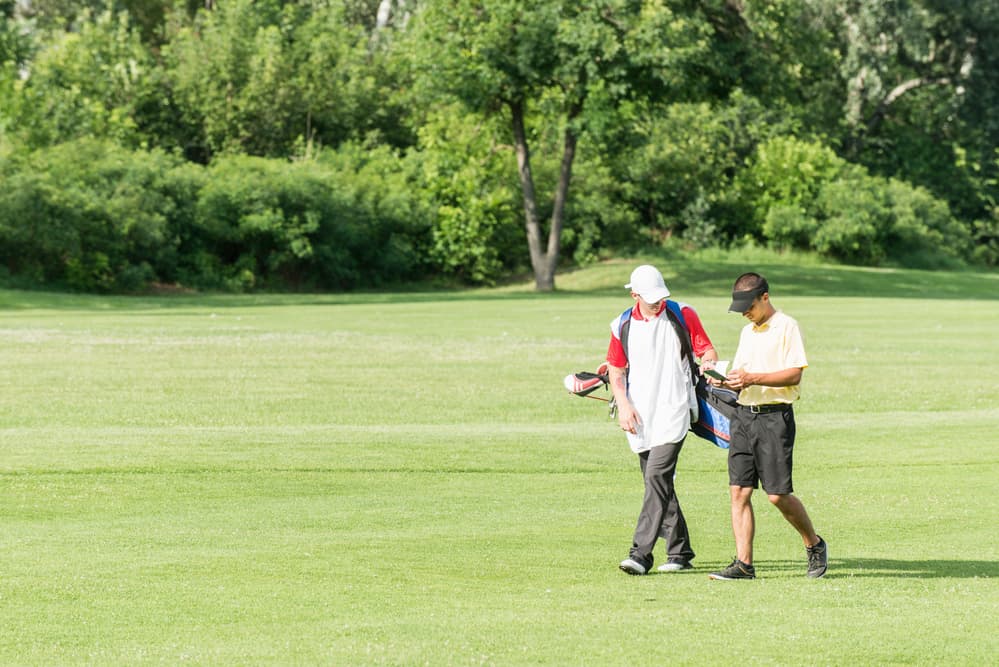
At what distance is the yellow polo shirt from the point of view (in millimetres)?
9359

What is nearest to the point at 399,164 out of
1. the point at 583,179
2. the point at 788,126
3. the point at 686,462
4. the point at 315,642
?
the point at 583,179

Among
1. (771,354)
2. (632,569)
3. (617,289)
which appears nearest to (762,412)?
(771,354)

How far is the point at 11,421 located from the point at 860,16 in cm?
Result: 6258

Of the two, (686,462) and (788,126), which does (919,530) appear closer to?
(686,462)

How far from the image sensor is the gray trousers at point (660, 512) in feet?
33.0

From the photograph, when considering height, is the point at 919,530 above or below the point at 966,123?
below

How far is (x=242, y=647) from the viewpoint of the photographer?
7.47 m

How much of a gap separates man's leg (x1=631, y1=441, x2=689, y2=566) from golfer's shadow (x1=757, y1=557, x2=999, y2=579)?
864 mm

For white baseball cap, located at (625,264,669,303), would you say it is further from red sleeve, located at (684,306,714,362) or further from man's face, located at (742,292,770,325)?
man's face, located at (742,292,770,325)

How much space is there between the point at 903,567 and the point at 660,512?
1.73 meters

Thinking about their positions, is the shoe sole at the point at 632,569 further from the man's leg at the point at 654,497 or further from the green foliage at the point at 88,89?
the green foliage at the point at 88,89

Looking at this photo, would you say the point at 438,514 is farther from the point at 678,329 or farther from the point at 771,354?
the point at 771,354

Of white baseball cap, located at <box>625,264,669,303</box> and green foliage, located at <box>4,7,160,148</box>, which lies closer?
white baseball cap, located at <box>625,264,669,303</box>

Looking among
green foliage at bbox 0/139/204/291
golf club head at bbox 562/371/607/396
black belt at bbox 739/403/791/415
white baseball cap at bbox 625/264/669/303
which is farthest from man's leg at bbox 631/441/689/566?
green foliage at bbox 0/139/204/291
